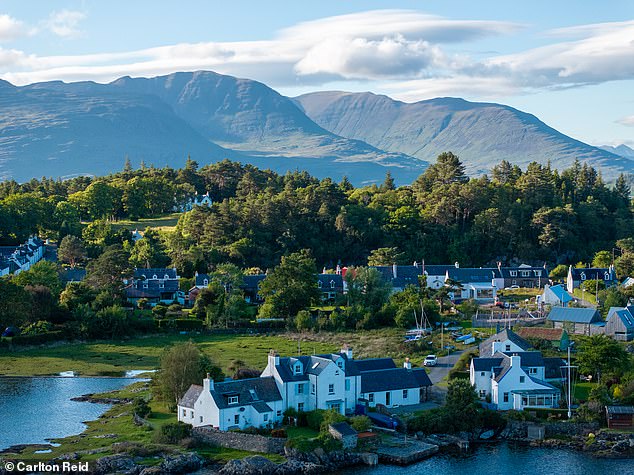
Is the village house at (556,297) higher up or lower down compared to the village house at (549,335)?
higher up

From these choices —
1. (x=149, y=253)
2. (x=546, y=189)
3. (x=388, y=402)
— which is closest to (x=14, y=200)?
(x=149, y=253)

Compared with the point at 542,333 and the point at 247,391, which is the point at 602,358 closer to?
the point at 542,333

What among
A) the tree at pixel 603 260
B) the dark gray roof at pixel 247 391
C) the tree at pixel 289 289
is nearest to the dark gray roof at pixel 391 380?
the dark gray roof at pixel 247 391

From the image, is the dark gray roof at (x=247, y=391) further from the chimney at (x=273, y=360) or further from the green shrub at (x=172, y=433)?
the green shrub at (x=172, y=433)

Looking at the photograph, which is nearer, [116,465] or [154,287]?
[116,465]

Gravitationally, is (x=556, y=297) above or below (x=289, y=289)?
below

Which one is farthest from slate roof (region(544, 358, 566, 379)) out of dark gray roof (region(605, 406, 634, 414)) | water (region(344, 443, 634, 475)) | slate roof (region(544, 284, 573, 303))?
slate roof (region(544, 284, 573, 303))

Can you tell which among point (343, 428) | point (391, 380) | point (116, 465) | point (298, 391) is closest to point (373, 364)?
point (391, 380)
